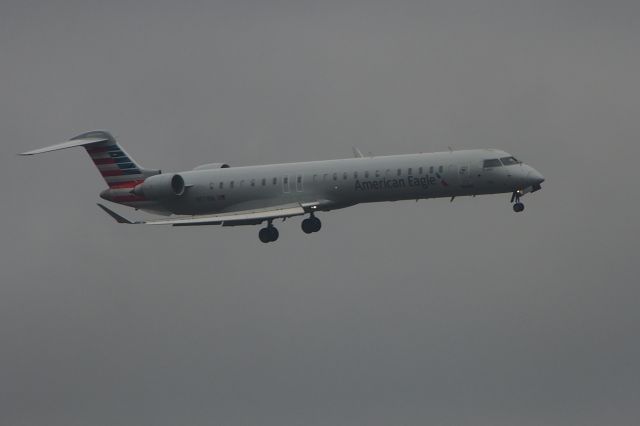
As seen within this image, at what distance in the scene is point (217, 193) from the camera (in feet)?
285

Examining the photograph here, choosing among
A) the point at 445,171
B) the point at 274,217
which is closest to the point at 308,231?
the point at 274,217

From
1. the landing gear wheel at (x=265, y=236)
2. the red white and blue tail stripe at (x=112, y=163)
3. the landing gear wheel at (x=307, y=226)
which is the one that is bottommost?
the landing gear wheel at (x=265, y=236)

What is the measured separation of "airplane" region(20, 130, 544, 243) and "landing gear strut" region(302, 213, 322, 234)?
1.6 inches

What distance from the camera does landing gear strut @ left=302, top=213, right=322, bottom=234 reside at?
85312 millimetres

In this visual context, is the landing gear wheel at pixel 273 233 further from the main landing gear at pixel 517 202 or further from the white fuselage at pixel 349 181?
the main landing gear at pixel 517 202

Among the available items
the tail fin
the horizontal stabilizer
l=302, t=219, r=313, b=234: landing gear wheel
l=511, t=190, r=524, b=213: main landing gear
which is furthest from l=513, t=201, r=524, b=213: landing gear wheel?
the horizontal stabilizer

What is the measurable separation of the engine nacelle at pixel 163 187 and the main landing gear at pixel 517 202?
18.4 metres

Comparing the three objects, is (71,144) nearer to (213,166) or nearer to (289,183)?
(213,166)

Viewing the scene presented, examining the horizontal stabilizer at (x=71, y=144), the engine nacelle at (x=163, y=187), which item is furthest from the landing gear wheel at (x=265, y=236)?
the horizontal stabilizer at (x=71, y=144)

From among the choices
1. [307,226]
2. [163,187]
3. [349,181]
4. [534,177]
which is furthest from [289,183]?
[534,177]

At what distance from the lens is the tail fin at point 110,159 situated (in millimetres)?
90938

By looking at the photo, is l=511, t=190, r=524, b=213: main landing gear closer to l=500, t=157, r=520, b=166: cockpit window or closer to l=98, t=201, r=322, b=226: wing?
l=500, t=157, r=520, b=166: cockpit window

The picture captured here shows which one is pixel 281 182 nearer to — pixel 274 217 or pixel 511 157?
pixel 274 217

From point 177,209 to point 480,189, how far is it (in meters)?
17.6
